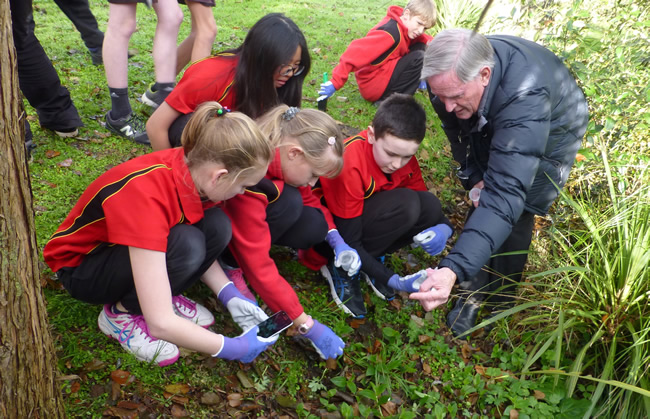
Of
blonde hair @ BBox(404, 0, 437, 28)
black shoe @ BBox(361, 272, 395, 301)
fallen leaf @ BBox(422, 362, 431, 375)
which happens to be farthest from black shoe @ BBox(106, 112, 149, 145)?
blonde hair @ BBox(404, 0, 437, 28)

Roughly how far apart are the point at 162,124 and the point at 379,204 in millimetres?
1310

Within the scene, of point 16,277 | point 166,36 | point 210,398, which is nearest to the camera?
point 16,277

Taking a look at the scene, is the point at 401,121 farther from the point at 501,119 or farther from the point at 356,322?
the point at 356,322

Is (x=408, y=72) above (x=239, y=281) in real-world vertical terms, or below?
above

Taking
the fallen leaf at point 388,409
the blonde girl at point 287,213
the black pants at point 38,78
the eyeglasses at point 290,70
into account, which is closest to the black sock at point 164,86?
the black pants at point 38,78

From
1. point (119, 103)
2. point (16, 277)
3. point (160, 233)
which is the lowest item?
point (119, 103)

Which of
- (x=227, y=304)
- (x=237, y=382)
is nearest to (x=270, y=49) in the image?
(x=227, y=304)

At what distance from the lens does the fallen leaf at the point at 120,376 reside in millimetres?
1988

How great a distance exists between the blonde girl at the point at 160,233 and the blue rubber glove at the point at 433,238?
121cm

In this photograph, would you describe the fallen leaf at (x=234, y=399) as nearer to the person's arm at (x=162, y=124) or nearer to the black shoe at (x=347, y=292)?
the black shoe at (x=347, y=292)

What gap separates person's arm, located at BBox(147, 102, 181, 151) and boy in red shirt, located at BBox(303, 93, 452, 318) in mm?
910

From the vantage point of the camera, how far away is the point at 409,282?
2.72 meters

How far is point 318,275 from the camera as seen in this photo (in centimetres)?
302

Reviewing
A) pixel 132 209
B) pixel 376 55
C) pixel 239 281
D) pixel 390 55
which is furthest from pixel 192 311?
pixel 390 55
